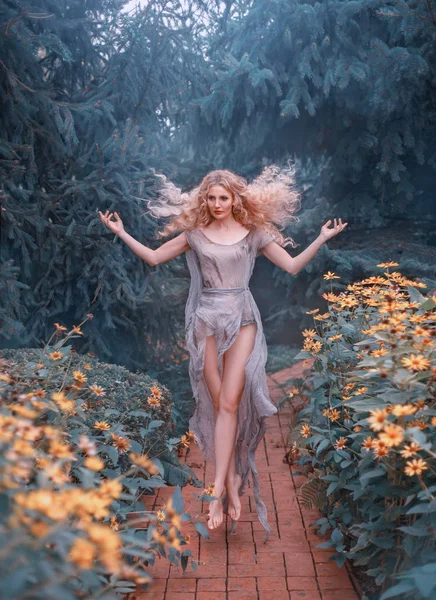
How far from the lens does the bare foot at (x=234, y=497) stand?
3.42m

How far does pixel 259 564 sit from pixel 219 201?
5.97 feet

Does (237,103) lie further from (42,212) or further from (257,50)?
(42,212)

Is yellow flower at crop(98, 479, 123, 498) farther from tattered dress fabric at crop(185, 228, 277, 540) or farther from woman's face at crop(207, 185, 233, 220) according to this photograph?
woman's face at crop(207, 185, 233, 220)

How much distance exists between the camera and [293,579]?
2.91 metres

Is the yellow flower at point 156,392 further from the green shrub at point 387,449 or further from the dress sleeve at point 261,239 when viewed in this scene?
the dress sleeve at point 261,239

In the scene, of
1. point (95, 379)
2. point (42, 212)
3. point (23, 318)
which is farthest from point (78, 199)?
point (95, 379)

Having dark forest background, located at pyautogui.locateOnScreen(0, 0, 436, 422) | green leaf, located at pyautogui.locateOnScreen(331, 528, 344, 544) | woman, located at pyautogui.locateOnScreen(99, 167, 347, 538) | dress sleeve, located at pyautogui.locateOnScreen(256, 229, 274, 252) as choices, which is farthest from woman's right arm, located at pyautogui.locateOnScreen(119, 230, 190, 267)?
green leaf, located at pyautogui.locateOnScreen(331, 528, 344, 544)

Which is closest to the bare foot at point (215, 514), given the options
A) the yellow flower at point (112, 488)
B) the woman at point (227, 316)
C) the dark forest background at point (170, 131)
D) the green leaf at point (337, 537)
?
the woman at point (227, 316)

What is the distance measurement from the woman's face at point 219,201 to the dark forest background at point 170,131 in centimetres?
124

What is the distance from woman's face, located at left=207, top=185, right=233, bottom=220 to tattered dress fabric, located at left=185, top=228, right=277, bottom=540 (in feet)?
0.49

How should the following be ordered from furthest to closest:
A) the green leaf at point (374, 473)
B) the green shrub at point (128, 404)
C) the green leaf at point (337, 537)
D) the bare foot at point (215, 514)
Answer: the green shrub at point (128, 404)
the bare foot at point (215, 514)
the green leaf at point (337, 537)
the green leaf at point (374, 473)

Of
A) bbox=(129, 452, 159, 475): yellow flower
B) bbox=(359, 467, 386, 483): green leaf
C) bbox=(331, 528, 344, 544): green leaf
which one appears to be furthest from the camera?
bbox=(331, 528, 344, 544): green leaf

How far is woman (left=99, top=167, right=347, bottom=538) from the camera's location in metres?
3.43

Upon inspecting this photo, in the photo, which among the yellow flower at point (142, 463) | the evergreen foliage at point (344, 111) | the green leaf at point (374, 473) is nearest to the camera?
the yellow flower at point (142, 463)
